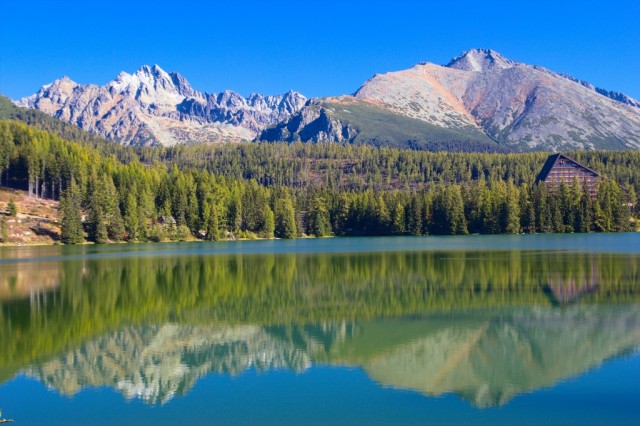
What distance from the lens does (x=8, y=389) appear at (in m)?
23.1

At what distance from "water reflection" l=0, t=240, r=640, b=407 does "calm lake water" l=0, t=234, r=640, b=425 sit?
0.12 m

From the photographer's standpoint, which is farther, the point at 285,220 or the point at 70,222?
the point at 285,220

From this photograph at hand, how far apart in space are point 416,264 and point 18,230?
333ft

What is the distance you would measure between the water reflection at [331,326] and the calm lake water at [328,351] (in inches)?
4.9

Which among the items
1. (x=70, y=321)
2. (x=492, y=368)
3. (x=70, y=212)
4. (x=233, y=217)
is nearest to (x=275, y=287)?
(x=70, y=321)

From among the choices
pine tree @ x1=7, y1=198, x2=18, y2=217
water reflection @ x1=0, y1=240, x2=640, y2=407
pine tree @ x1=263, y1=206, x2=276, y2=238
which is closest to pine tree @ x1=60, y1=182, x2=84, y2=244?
pine tree @ x1=7, y1=198, x2=18, y2=217

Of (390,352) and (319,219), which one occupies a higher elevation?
(319,219)

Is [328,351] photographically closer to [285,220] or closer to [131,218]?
[131,218]

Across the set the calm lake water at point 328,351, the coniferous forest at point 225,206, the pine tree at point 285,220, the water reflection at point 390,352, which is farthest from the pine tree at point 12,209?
the water reflection at point 390,352

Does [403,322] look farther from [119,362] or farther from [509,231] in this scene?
[509,231]

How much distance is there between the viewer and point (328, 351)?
1109 inches

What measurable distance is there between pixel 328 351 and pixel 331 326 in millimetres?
5352

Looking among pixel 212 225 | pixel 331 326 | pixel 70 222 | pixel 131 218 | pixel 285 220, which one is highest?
pixel 131 218

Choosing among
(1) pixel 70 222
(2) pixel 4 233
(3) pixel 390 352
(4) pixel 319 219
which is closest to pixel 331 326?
(3) pixel 390 352
